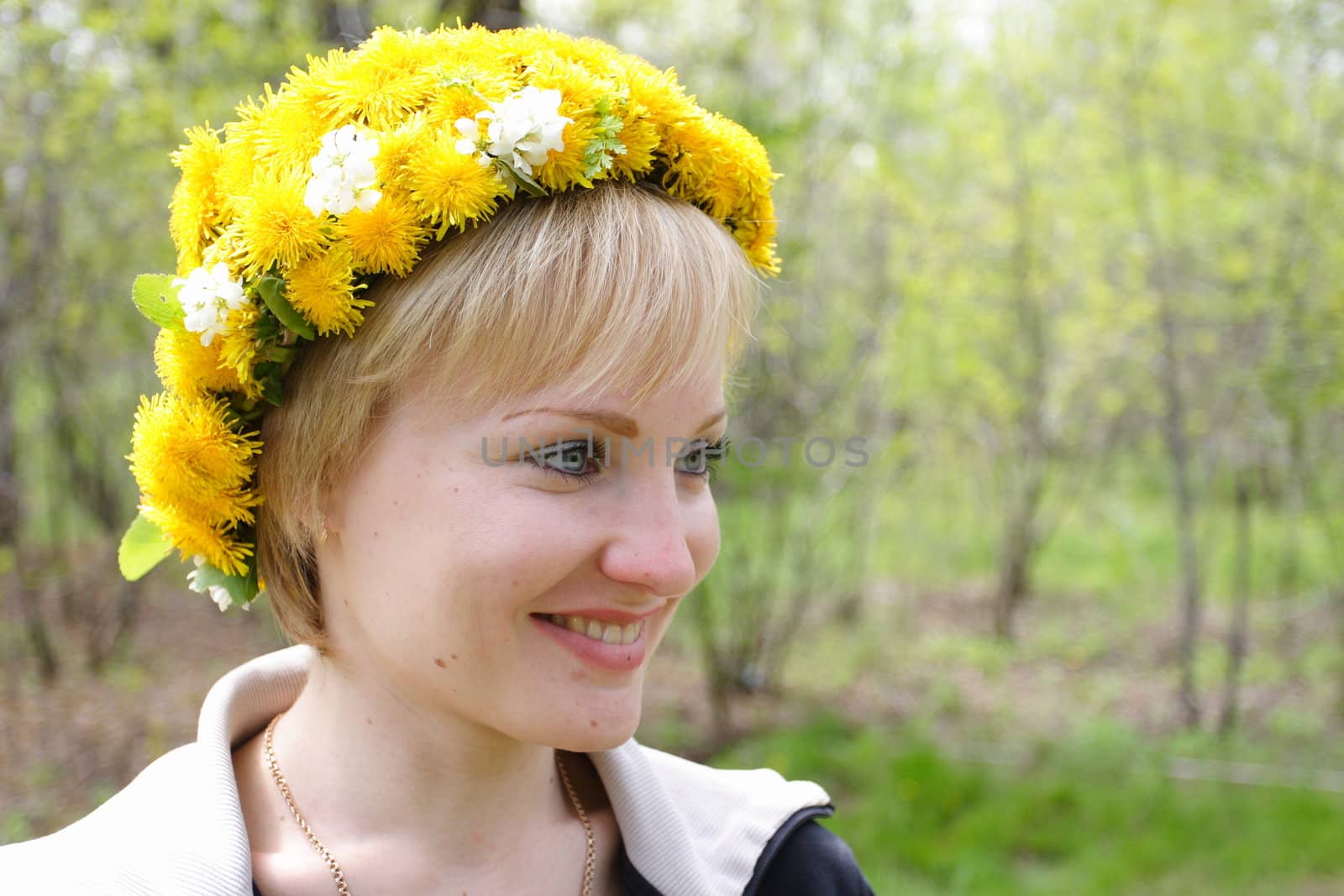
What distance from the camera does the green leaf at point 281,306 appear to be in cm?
137

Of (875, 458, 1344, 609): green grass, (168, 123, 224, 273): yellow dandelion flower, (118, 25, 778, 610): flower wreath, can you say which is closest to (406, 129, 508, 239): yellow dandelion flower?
(118, 25, 778, 610): flower wreath

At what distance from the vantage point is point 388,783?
144 centimetres

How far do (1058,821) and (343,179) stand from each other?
445cm

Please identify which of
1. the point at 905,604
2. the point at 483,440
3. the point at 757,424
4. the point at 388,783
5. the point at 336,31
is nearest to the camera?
the point at 483,440

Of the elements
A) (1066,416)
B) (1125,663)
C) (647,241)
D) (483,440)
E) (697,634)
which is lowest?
(1125,663)

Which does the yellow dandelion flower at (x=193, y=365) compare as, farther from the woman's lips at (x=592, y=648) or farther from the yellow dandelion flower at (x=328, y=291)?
the woman's lips at (x=592, y=648)

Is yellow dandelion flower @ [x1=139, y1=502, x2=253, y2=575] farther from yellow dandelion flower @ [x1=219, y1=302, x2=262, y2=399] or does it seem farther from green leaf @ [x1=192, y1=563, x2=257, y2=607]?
yellow dandelion flower @ [x1=219, y1=302, x2=262, y2=399]

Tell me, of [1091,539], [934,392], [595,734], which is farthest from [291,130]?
[1091,539]

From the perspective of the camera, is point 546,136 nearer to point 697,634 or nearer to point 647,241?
point 647,241

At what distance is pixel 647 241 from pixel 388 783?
Result: 844 mm

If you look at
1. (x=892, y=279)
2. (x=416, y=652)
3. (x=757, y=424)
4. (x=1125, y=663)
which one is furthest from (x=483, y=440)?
(x=1125, y=663)

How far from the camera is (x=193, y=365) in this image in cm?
143

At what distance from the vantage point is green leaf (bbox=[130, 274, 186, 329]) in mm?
1455

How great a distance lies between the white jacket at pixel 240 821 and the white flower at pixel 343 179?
76 cm
